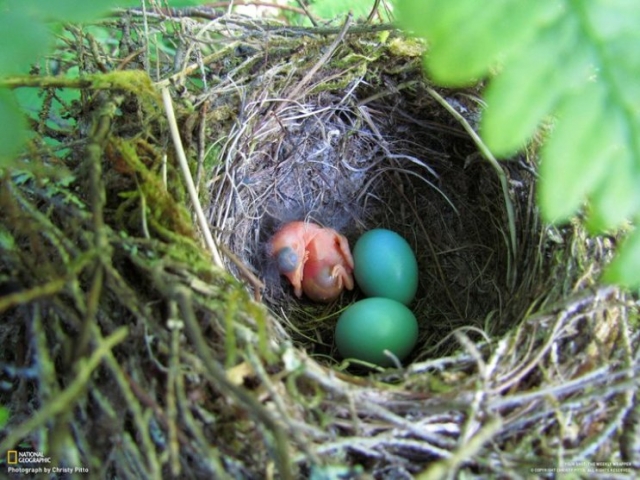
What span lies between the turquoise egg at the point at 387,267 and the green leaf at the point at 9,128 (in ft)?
3.18

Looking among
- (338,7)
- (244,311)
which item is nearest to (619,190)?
(244,311)

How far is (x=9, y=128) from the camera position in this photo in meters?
0.68

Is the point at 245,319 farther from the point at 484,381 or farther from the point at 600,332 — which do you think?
the point at 600,332

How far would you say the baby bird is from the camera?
151cm

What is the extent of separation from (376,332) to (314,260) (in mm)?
352

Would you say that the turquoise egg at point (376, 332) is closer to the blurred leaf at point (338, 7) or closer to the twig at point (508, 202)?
the twig at point (508, 202)

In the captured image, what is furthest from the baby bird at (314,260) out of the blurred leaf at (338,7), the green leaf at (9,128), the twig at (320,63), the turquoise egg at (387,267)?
the green leaf at (9,128)

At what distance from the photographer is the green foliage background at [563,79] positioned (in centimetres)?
65

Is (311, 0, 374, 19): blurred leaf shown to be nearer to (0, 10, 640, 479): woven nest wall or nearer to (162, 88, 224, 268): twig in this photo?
(0, 10, 640, 479): woven nest wall

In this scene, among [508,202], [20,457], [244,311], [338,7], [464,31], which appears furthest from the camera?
[338,7]

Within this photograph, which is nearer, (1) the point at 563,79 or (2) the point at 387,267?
(1) the point at 563,79

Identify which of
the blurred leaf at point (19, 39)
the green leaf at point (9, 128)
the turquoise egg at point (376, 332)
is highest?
the blurred leaf at point (19, 39)

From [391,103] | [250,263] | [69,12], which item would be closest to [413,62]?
[391,103]

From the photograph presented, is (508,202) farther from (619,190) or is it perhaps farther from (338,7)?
(338,7)
